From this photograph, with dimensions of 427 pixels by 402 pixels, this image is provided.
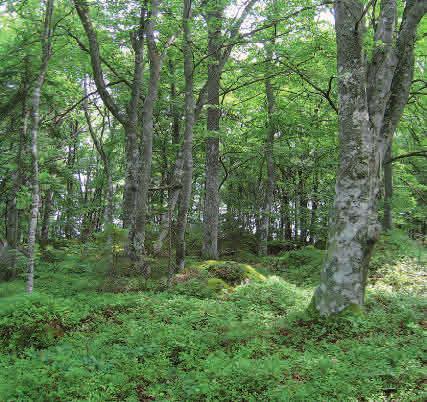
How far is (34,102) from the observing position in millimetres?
8266

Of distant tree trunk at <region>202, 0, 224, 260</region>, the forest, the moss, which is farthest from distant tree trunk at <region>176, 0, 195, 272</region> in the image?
distant tree trunk at <region>202, 0, 224, 260</region>

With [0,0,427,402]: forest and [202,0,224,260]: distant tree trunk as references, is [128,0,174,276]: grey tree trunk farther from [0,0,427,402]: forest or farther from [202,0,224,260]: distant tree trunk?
[202,0,224,260]: distant tree trunk

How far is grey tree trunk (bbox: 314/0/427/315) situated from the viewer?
6.01 meters

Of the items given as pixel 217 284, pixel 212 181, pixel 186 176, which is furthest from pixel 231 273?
pixel 212 181

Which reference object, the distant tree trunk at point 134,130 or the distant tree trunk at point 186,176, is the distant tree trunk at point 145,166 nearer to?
the distant tree trunk at point 134,130

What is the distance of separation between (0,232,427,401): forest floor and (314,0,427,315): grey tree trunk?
622mm

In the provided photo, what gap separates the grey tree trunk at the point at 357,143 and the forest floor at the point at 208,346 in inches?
24.5

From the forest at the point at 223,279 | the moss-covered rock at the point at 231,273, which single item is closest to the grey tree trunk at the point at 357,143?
the forest at the point at 223,279

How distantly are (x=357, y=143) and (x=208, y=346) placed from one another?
4.28 meters

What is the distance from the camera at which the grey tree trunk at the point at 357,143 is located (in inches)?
237

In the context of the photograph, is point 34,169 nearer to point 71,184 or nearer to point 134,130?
point 134,130

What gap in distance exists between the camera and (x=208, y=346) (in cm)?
538

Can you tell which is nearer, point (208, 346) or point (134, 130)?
point (208, 346)

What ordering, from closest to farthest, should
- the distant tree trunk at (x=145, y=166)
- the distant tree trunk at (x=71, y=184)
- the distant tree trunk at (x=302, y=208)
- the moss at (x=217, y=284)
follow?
the moss at (x=217, y=284), the distant tree trunk at (x=145, y=166), the distant tree trunk at (x=302, y=208), the distant tree trunk at (x=71, y=184)
